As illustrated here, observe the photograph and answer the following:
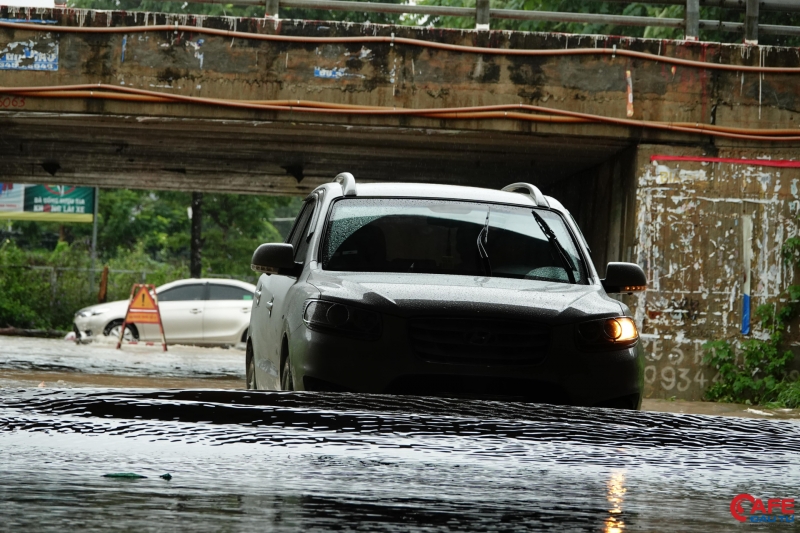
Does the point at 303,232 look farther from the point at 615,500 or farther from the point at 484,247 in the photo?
the point at 615,500

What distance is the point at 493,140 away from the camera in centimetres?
1305

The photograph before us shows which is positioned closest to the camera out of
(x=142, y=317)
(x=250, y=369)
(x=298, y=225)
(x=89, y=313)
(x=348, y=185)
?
(x=348, y=185)

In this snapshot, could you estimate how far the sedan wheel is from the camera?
235 inches

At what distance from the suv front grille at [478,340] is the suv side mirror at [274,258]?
50.7 inches

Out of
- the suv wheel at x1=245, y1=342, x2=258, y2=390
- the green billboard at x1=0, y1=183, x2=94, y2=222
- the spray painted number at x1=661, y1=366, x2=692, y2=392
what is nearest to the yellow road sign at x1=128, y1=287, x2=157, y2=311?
the green billboard at x1=0, y1=183, x2=94, y2=222

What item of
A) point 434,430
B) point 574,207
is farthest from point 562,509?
point 574,207

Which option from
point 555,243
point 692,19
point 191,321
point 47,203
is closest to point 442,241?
point 555,243

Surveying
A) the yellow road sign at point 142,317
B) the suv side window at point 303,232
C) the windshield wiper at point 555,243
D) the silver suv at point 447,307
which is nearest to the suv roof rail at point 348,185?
the silver suv at point 447,307

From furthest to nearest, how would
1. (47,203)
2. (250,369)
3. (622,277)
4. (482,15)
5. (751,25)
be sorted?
(47,203)
(751,25)
(482,15)
(250,369)
(622,277)

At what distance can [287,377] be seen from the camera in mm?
6145

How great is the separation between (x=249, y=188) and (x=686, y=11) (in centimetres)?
1014

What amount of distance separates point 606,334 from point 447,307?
0.85 metres

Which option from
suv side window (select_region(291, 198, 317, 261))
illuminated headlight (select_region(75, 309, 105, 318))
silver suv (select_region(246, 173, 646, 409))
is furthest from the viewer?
illuminated headlight (select_region(75, 309, 105, 318))

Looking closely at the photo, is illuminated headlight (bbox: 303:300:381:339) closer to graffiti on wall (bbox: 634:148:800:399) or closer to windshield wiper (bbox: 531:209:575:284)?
windshield wiper (bbox: 531:209:575:284)
